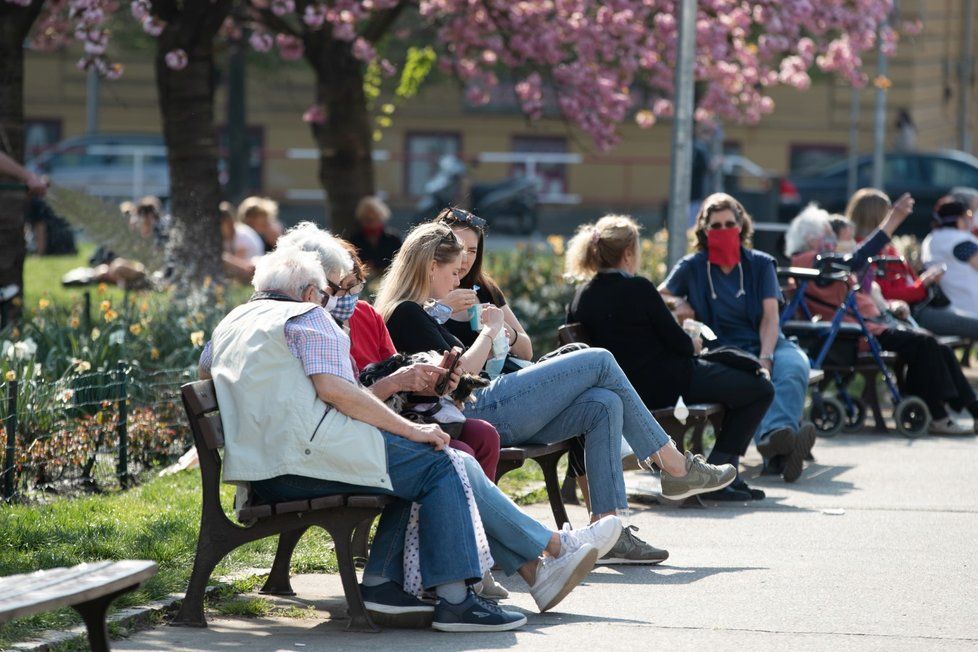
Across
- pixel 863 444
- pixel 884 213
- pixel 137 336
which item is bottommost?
pixel 863 444

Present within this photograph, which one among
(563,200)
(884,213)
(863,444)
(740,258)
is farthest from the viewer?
(563,200)

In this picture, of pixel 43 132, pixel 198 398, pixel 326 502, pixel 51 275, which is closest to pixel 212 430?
pixel 198 398

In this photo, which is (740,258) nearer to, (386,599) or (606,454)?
(606,454)

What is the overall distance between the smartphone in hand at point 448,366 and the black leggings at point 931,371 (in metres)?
5.35

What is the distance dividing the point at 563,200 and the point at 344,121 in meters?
17.0

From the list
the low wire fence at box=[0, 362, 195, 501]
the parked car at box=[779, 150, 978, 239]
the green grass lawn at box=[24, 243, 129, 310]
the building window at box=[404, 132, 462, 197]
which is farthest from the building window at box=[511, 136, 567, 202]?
the low wire fence at box=[0, 362, 195, 501]

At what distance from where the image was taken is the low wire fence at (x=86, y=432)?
7.38 metres

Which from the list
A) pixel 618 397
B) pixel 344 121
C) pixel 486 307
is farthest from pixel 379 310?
pixel 344 121

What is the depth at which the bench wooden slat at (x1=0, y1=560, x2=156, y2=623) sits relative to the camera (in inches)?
156

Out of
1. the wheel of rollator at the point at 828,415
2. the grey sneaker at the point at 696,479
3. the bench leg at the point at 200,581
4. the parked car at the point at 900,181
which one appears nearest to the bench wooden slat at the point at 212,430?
the bench leg at the point at 200,581

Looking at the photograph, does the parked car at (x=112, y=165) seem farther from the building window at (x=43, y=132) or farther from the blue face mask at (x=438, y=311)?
the blue face mask at (x=438, y=311)

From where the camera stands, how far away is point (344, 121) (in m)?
15.4

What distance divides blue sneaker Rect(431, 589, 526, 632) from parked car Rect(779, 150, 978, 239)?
19.3 m

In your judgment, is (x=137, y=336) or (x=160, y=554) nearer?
(x=160, y=554)
